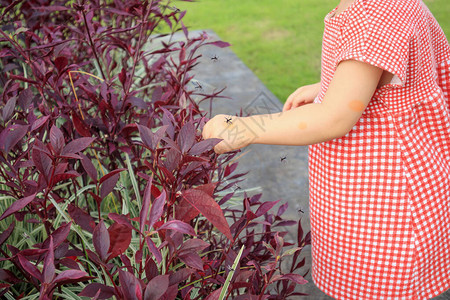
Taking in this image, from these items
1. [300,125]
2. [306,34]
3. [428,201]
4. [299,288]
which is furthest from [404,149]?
[306,34]

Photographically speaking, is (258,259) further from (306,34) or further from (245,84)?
(306,34)

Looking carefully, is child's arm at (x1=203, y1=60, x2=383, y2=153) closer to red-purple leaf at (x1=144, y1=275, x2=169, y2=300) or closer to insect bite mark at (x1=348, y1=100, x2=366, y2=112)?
insect bite mark at (x1=348, y1=100, x2=366, y2=112)

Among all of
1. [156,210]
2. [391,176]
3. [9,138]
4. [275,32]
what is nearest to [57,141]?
[9,138]

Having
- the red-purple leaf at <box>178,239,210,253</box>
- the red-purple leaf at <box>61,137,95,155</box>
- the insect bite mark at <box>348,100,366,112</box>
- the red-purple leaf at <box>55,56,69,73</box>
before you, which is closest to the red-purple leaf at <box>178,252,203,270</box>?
the red-purple leaf at <box>178,239,210,253</box>

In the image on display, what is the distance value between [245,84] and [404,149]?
2612 mm

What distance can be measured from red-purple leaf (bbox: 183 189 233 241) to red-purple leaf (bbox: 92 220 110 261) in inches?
5.2

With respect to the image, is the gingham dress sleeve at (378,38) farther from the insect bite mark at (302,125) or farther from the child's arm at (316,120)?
the insect bite mark at (302,125)

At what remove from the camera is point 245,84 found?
3.75 m

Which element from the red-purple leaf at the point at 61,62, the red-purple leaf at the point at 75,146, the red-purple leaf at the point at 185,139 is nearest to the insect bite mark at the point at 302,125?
the red-purple leaf at the point at 185,139

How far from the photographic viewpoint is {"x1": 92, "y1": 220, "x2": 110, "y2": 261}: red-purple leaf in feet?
2.41

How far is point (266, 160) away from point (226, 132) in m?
1.63

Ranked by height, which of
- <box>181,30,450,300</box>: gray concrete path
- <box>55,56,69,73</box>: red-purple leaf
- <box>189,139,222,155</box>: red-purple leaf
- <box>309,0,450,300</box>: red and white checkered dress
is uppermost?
<box>55,56,69,73</box>: red-purple leaf

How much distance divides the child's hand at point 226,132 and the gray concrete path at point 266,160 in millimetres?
64

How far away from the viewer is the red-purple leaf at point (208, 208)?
0.73 m
